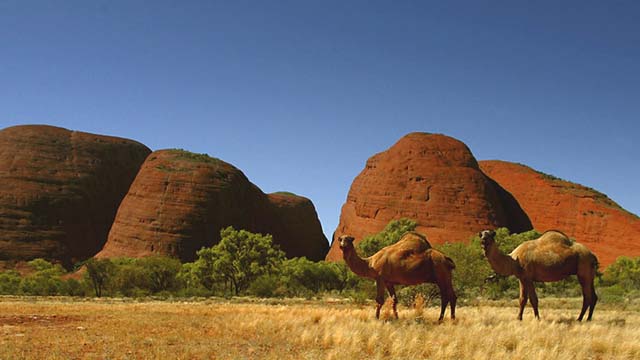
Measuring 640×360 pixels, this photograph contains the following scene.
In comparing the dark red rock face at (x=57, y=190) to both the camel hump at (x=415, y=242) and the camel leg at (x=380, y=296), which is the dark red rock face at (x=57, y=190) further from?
the camel hump at (x=415, y=242)

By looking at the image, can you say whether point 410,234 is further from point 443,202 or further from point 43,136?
point 43,136

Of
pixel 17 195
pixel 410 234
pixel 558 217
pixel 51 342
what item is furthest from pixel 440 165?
pixel 51 342

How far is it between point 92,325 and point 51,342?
134 inches

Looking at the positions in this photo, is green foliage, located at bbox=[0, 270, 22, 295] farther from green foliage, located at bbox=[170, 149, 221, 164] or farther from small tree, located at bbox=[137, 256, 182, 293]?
green foliage, located at bbox=[170, 149, 221, 164]

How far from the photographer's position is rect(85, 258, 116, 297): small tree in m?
45.1

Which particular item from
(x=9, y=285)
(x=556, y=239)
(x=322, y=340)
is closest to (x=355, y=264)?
(x=322, y=340)

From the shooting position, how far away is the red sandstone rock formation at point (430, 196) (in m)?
78.4

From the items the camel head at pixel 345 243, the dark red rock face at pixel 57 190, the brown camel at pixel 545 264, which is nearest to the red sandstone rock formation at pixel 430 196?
the dark red rock face at pixel 57 190

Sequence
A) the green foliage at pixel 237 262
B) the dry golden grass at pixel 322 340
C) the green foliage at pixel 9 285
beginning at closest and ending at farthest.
A: 1. the dry golden grass at pixel 322 340
2. the green foliage at pixel 237 262
3. the green foliage at pixel 9 285

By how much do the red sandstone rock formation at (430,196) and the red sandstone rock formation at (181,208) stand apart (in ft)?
52.8

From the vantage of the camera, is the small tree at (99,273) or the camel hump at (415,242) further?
the small tree at (99,273)

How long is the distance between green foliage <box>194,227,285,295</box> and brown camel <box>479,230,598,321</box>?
108 ft

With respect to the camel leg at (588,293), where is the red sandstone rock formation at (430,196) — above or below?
above

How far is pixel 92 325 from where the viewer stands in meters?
13.3
